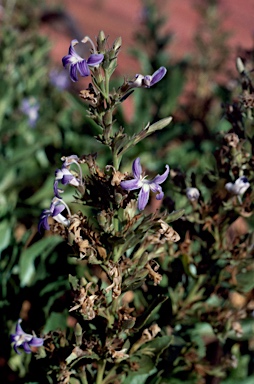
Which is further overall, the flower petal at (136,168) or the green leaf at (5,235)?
the green leaf at (5,235)

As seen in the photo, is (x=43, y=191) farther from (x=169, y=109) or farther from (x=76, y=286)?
(x=76, y=286)

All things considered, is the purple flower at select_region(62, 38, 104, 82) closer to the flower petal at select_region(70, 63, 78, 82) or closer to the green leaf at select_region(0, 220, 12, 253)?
the flower petal at select_region(70, 63, 78, 82)

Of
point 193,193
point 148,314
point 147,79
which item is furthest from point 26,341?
point 147,79

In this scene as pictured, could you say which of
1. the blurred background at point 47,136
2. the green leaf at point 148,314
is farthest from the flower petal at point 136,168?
the green leaf at point 148,314

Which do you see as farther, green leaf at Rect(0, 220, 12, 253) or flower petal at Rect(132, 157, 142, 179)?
green leaf at Rect(0, 220, 12, 253)

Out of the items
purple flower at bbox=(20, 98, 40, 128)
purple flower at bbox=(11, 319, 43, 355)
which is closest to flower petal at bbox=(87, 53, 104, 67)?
purple flower at bbox=(11, 319, 43, 355)

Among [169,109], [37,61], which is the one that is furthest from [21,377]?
[169,109]

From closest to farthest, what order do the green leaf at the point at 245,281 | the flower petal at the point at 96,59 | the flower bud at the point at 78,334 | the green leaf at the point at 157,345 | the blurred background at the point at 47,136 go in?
1. the flower petal at the point at 96,59
2. the flower bud at the point at 78,334
3. the green leaf at the point at 157,345
4. the green leaf at the point at 245,281
5. the blurred background at the point at 47,136

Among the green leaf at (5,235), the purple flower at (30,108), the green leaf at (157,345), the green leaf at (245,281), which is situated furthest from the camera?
the purple flower at (30,108)

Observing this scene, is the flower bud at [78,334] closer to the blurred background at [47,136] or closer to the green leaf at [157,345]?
the green leaf at [157,345]
